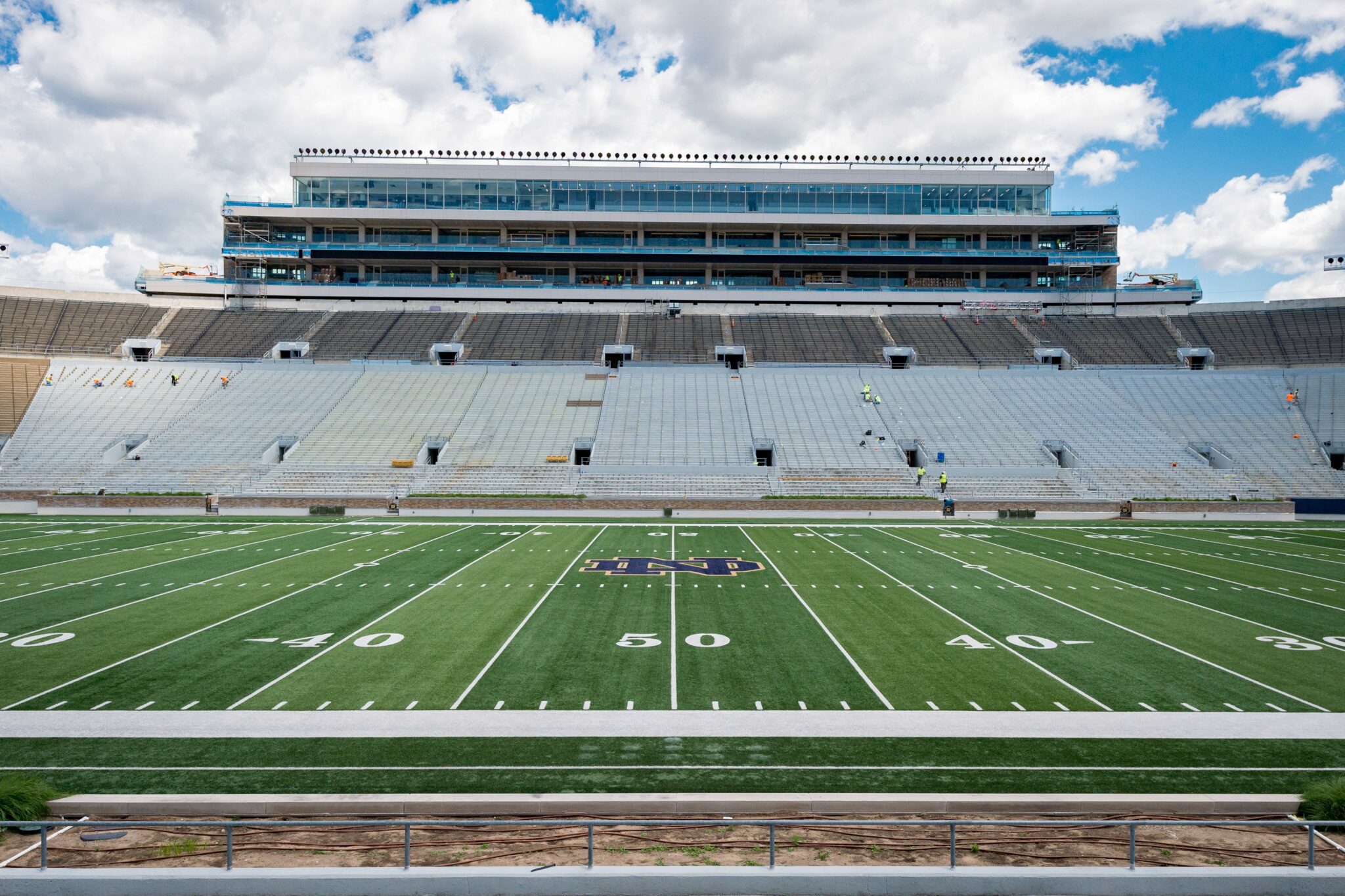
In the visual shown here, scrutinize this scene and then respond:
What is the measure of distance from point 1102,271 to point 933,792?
216ft

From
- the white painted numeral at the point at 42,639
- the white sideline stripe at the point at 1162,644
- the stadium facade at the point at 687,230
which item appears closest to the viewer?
the white sideline stripe at the point at 1162,644

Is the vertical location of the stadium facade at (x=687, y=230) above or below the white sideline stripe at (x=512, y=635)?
above

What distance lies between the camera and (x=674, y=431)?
42.0 m

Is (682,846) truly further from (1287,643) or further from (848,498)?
(848,498)

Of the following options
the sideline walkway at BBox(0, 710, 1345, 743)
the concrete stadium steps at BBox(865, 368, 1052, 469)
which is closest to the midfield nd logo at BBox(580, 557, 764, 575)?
the sideline walkway at BBox(0, 710, 1345, 743)

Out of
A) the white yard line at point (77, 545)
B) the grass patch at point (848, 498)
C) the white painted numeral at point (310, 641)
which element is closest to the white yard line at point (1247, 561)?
the grass patch at point (848, 498)

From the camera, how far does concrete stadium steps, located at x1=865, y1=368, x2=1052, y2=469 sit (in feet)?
130

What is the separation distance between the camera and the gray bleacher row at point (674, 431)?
37.0 metres

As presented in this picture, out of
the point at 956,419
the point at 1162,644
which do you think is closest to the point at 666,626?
the point at 1162,644

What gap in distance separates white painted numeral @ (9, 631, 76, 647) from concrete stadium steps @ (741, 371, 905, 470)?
3084 cm

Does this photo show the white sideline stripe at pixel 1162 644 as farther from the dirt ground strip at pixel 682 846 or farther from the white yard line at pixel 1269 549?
the white yard line at pixel 1269 549

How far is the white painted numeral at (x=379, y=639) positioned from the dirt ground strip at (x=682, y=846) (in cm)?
564

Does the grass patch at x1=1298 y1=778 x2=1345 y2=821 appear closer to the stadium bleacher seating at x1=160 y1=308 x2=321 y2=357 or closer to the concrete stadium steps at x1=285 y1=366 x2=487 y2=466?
the concrete stadium steps at x1=285 y1=366 x2=487 y2=466

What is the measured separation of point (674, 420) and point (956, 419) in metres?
16.7
